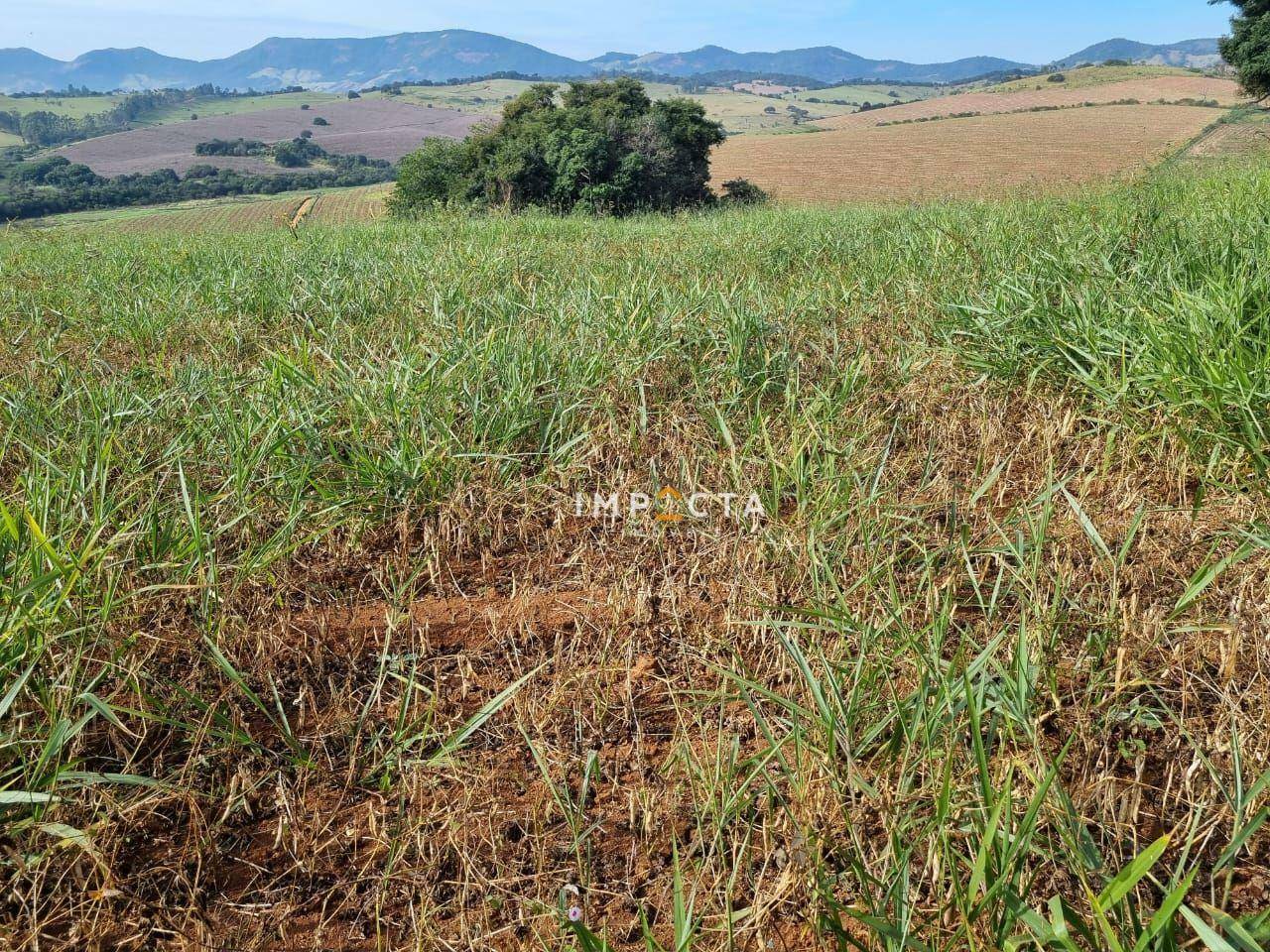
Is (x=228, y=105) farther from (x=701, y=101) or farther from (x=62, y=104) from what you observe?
(x=701, y=101)

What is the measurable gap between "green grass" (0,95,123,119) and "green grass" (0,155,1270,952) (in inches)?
5827

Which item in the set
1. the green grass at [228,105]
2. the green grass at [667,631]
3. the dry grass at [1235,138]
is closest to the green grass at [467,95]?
the green grass at [228,105]

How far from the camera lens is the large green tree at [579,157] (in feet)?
80.3

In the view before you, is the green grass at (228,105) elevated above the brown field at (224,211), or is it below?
above

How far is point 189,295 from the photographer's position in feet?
13.9

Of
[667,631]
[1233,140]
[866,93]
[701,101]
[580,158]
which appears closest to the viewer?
[667,631]

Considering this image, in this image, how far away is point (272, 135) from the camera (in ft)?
296

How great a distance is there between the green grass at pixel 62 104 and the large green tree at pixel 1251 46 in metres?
142

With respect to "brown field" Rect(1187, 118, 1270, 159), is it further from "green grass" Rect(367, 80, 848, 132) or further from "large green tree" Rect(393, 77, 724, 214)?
→ "green grass" Rect(367, 80, 848, 132)

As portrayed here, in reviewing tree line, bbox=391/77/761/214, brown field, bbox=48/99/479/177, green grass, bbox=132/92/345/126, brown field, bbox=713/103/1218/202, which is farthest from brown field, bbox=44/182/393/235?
green grass, bbox=132/92/345/126

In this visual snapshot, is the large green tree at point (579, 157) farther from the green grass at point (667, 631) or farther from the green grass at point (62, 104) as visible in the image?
the green grass at point (62, 104)

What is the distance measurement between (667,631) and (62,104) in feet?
546

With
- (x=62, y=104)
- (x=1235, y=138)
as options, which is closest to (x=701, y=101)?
(x=1235, y=138)

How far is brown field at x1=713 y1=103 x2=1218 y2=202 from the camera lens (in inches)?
1129
